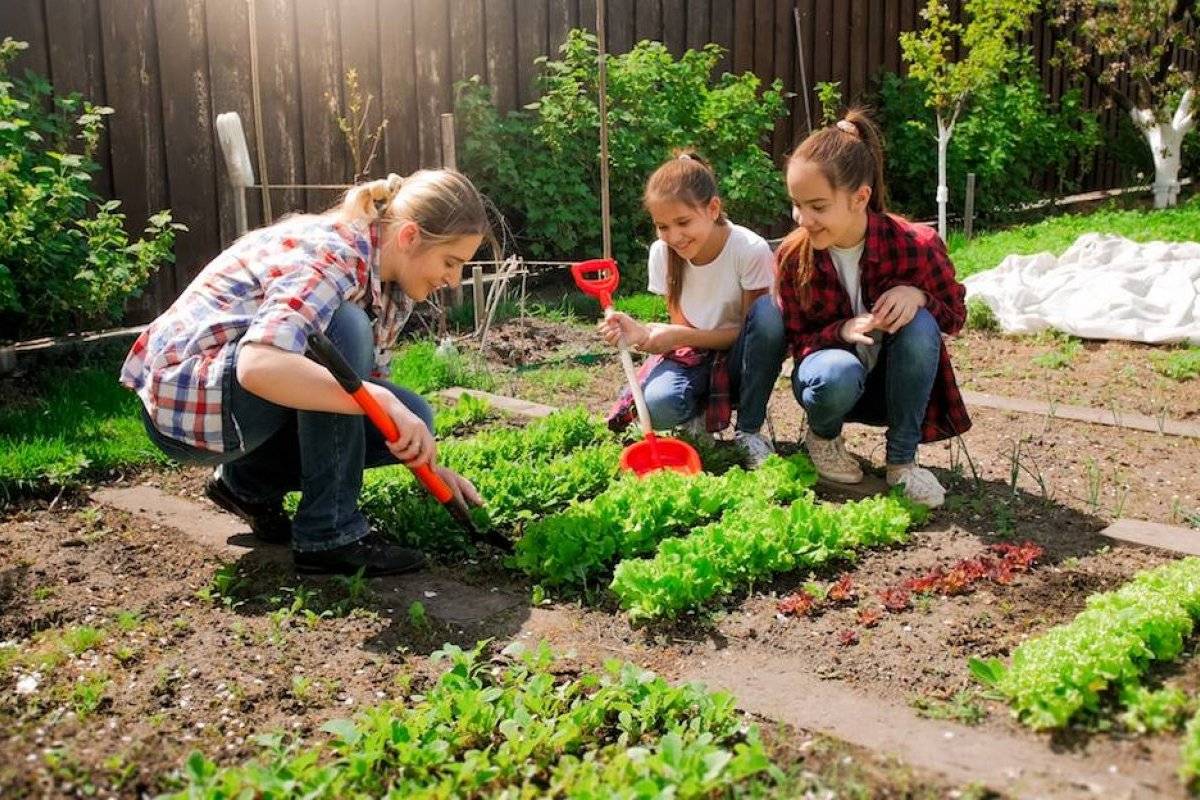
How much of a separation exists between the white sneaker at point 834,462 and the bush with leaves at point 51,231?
3.11 m

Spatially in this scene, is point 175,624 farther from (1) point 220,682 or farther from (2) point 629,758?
(2) point 629,758

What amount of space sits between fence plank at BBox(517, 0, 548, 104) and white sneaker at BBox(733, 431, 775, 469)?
4556 millimetres

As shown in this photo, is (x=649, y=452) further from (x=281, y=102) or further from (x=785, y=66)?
(x=785, y=66)

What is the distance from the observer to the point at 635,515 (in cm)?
331

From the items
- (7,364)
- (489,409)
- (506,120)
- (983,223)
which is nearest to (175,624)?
(489,409)

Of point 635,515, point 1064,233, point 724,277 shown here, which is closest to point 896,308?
point 724,277

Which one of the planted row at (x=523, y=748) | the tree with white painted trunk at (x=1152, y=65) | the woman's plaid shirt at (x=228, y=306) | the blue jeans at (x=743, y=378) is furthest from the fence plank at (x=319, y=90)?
the tree with white painted trunk at (x=1152, y=65)

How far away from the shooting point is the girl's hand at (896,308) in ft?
11.9

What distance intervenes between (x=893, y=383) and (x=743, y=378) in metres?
0.56

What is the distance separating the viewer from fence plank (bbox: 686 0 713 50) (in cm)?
938

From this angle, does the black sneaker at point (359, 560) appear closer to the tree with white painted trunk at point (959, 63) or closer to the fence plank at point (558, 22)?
the fence plank at point (558, 22)

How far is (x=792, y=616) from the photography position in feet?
9.49

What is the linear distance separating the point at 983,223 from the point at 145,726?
9831 mm

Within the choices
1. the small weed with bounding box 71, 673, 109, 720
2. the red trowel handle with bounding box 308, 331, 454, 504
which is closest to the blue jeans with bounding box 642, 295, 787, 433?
the red trowel handle with bounding box 308, 331, 454, 504
